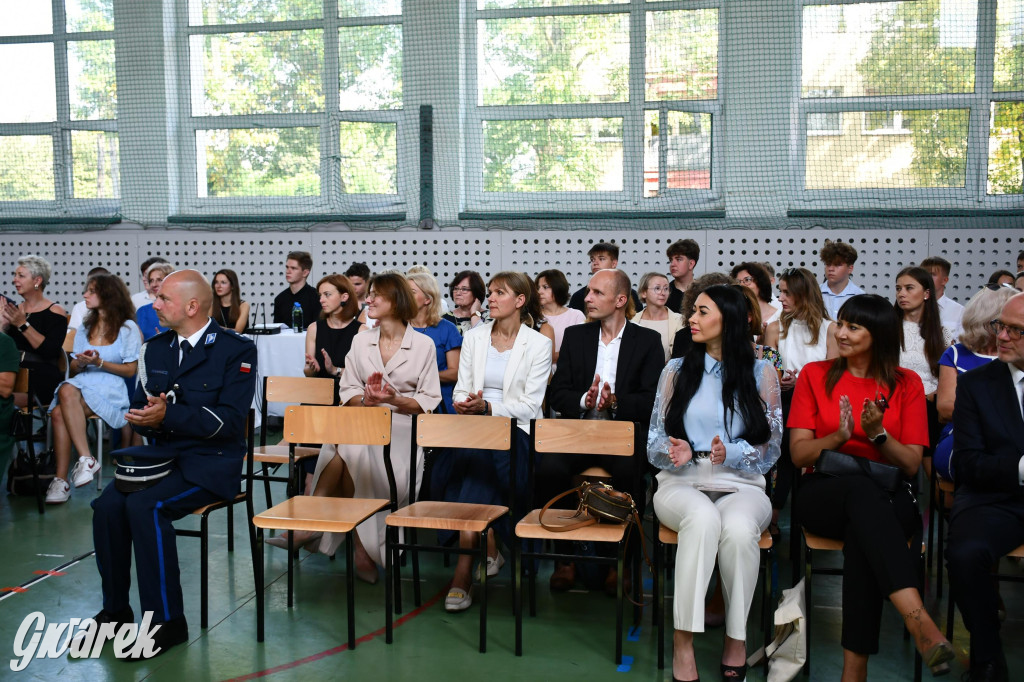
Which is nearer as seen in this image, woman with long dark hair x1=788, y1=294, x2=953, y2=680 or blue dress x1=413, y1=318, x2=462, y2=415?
woman with long dark hair x1=788, y1=294, x2=953, y2=680

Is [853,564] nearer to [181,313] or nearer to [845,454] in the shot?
[845,454]

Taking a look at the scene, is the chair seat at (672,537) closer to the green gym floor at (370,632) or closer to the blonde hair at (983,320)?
the green gym floor at (370,632)

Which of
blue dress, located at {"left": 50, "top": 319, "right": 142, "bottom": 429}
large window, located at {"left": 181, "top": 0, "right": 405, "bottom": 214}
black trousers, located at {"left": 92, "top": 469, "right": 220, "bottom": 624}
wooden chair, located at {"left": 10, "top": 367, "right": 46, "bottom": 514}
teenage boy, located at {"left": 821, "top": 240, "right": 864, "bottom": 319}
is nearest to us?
black trousers, located at {"left": 92, "top": 469, "right": 220, "bottom": 624}

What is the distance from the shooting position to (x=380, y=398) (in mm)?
4227

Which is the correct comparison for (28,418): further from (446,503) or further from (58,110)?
(58,110)

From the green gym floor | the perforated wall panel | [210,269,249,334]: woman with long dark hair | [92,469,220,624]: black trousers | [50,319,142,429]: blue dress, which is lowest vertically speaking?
the green gym floor

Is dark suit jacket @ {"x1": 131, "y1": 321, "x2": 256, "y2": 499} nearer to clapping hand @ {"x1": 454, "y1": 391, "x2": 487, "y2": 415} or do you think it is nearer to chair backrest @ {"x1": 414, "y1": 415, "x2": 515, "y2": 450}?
chair backrest @ {"x1": 414, "y1": 415, "x2": 515, "y2": 450}

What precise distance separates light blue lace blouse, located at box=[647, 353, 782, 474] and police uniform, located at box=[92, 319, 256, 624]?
1851mm

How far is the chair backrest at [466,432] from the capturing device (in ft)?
12.8

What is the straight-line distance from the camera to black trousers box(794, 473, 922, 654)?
9.90 feet

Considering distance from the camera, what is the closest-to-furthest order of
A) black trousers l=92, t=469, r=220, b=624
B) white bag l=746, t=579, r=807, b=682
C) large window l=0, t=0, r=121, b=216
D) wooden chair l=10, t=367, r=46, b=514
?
white bag l=746, t=579, r=807, b=682 → black trousers l=92, t=469, r=220, b=624 → wooden chair l=10, t=367, r=46, b=514 → large window l=0, t=0, r=121, b=216

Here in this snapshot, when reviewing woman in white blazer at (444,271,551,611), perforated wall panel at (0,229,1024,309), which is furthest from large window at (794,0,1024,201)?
woman in white blazer at (444,271,551,611)

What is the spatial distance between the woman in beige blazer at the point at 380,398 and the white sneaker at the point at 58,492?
2004mm

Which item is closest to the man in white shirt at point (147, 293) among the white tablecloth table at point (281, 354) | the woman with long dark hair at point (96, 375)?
the white tablecloth table at point (281, 354)
